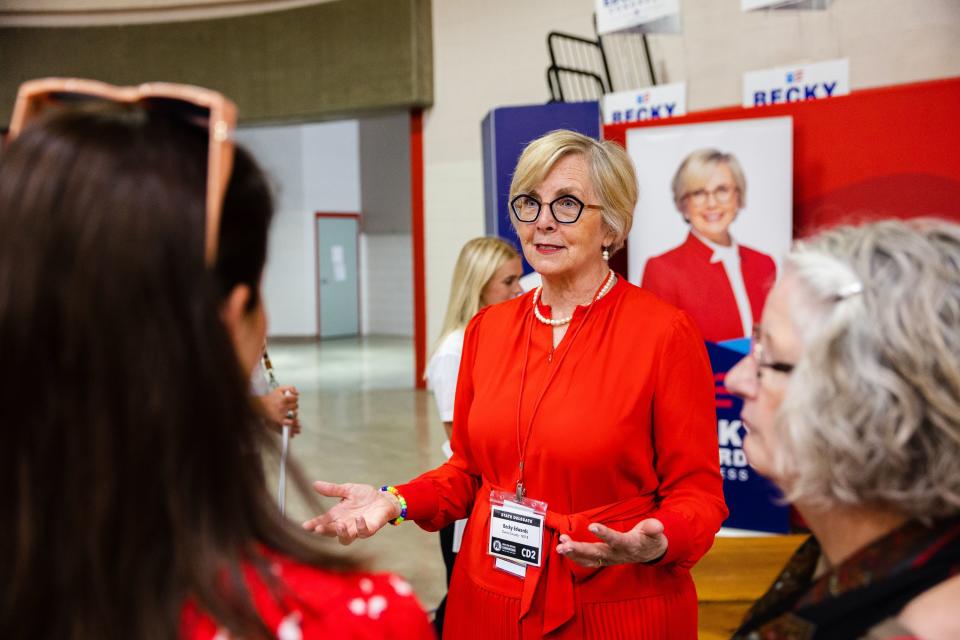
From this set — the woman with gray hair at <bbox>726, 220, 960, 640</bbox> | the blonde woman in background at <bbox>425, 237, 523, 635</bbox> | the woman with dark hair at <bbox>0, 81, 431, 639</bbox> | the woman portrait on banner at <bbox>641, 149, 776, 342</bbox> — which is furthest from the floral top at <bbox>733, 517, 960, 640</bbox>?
the woman portrait on banner at <bbox>641, 149, 776, 342</bbox>

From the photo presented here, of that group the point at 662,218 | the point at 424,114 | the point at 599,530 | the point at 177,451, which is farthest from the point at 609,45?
the point at 177,451

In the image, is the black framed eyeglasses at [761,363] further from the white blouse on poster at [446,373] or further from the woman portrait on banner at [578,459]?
the white blouse on poster at [446,373]

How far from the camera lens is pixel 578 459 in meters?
1.81

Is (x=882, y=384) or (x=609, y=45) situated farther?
(x=609, y=45)

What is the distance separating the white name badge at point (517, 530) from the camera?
1.80 meters

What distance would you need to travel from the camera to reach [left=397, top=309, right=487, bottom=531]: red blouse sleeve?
1.92 meters

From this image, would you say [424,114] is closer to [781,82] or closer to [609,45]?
[609,45]

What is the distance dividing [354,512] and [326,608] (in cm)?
105

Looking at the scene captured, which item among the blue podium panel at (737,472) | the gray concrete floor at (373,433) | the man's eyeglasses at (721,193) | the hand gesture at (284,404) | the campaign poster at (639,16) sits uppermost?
the campaign poster at (639,16)

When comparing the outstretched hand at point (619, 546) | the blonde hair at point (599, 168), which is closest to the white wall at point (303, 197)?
the blonde hair at point (599, 168)

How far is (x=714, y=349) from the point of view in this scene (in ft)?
14.2

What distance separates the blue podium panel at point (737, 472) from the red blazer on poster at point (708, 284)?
86mm

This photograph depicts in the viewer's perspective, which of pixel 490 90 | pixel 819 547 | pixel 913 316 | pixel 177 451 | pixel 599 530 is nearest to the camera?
pixel 177 451

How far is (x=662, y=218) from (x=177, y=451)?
13.4 feet
